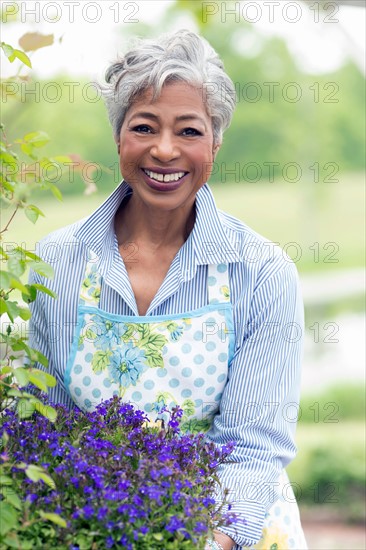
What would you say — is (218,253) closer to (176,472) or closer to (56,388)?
(56,388)

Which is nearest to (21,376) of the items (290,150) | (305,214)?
(290,150)

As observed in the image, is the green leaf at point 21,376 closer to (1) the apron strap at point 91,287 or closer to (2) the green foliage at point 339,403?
(1) the apron strap at point 91,287

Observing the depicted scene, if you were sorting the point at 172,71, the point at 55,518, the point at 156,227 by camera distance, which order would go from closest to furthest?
the point at 55,518 → the point at 172,71 → the point at 156,227

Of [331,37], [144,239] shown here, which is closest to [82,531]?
[144,239]

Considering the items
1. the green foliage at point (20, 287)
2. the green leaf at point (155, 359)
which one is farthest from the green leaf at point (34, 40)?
the green leaf at point (155, 359)

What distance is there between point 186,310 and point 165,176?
347mm

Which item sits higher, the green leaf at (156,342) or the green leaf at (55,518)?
the green leaf at (156,342)

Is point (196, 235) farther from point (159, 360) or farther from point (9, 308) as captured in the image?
point (9, 308)

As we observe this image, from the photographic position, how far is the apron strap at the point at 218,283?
2.26m

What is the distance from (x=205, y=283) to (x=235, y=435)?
1.31 feet

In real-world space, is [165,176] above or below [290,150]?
below

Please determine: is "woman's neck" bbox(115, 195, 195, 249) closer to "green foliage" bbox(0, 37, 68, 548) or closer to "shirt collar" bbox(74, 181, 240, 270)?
"shirt collar" bbox(74, 181, 240, 270)

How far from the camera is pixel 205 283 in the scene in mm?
2297

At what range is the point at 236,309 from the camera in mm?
2250
